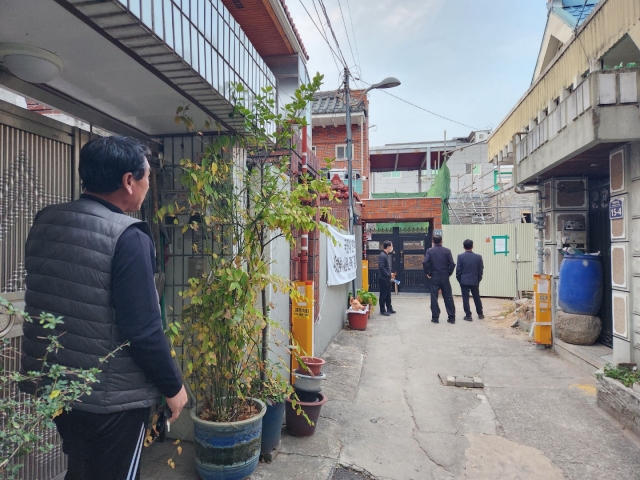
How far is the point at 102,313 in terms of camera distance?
1.40 metres

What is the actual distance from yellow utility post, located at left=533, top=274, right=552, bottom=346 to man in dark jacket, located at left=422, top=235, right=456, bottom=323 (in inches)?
84.9

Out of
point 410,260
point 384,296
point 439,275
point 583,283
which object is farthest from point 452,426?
point 410,260

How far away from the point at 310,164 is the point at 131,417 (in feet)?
11.8

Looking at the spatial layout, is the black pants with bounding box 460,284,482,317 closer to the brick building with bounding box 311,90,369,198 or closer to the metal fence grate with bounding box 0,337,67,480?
the brick building with bounding box 311,90,369,198

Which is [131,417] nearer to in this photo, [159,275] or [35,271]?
[35,271]

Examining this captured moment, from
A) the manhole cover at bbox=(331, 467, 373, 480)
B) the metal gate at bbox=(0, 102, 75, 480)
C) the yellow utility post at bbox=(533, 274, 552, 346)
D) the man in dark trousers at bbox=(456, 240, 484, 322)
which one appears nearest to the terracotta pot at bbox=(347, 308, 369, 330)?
the man in dark trousers at bbox=(456, 240, 484, 322)

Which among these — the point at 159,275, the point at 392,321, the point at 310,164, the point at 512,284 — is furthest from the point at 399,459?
the point at 512,284

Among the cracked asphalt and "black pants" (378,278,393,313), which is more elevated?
"black pants" (378,278,393,313)

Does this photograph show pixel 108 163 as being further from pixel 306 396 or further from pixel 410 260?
pixel 410 260

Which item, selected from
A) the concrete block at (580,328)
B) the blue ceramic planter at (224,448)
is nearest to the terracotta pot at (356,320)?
the concrete block at (580,328)

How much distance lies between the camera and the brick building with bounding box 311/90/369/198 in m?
14.5

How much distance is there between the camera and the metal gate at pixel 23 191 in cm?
202

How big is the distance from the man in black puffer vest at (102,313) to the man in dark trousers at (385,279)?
7432mm

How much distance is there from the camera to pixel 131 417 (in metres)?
1.47
